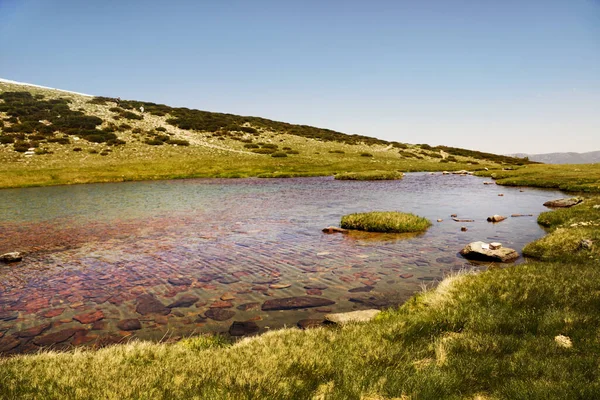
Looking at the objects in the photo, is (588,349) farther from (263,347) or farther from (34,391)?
(34,391)

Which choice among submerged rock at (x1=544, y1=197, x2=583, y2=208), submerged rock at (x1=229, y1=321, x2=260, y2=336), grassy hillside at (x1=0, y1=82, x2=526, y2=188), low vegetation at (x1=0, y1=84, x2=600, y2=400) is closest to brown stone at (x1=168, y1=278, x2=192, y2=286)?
submerged rock at (x1=229, y1=321, x2=260, y2=336)

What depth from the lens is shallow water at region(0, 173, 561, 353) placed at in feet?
30.8

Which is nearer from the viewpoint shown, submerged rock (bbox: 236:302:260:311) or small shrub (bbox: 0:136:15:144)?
submerged rock (bbox: 236:302:260:311)

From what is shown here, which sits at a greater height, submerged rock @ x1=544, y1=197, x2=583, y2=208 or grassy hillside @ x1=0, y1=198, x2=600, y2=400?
submerged rock @ x1=544, y1=197, x2=583, y2=208

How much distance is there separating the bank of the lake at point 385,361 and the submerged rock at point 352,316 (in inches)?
15.3

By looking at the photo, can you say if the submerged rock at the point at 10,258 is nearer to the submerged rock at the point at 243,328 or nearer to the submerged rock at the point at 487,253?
the submerged rock at the point at 243,328

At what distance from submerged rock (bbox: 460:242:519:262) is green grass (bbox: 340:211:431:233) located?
5.20 metres

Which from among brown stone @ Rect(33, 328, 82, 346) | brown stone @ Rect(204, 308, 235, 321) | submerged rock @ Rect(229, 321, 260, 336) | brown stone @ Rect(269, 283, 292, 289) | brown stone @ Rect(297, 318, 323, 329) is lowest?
brown stone @ Rect(33, 328, 82, 346)

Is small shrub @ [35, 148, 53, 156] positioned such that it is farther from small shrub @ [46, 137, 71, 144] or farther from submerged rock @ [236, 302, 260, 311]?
submerged rock @ [236, 302, 260, 311]

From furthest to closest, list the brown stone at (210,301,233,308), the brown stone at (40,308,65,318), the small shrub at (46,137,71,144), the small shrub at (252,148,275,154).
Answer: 1. the small shrub at (252,148,275,154)
2. the small shrub at (46,137,71,144)
3. the brown stone at (210,301,233,308)
4. the brown stone at (40,308,65,318)

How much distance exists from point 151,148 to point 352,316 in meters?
71.6

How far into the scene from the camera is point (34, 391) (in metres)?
5.06

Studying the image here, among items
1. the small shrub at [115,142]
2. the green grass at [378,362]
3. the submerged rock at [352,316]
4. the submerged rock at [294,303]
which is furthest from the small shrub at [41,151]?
the submerged rock at [352,316]

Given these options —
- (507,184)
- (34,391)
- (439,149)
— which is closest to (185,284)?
(34,391)
